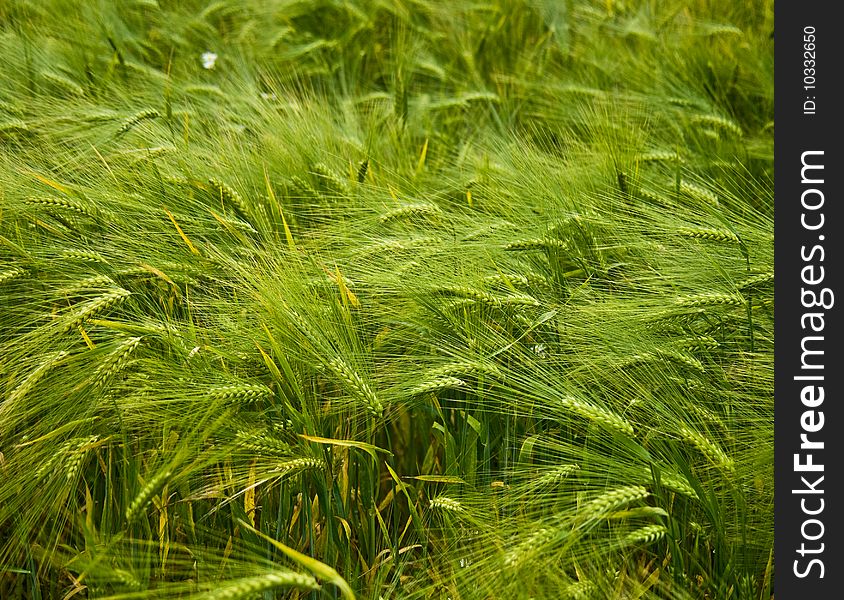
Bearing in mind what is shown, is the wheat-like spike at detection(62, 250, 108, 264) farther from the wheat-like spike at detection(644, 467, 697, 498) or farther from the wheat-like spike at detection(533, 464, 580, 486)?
the wheat-like spike at detection(644, 467, 697, 498)

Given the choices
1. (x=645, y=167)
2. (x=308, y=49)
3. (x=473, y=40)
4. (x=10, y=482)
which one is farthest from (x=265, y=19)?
(x=10, y=482)

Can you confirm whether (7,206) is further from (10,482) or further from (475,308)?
(475,308)

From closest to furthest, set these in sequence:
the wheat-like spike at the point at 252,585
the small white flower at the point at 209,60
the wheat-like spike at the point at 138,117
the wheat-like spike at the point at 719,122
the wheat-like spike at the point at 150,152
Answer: the wheat-like spike at the point at 252,585, the wheat-like spike at the point at 150,152, the wheat-like spike at the point at 138,117, the wheat-like spike at the point at 719,122, the small white flower at the point at 209,60

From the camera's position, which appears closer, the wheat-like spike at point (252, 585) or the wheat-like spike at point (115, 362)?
the wheat-like spike at point (252, 585)

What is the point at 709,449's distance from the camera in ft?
4.85

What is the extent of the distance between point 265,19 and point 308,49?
380 millimetres

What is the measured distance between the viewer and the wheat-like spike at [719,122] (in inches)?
103

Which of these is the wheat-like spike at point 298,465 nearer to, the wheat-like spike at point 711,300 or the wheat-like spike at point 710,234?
the wheat-like spike at point 711,300

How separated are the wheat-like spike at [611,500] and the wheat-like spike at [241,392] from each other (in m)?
0.63

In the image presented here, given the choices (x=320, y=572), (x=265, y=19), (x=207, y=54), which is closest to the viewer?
(x=320, y=572)

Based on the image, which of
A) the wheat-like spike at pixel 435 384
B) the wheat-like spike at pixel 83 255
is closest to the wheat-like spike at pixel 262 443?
the wheat-like spike at pixel 435 384

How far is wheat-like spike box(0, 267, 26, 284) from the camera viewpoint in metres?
1.68

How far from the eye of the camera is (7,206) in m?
1.80

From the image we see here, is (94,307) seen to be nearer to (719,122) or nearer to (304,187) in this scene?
(304,187)
